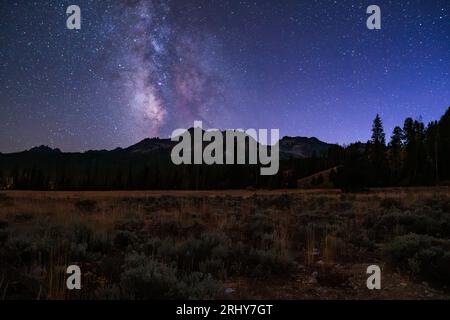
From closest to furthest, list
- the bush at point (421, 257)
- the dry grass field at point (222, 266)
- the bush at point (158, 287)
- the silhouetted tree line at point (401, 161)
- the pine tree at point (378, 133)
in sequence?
the bush at point (158, 287) → the dry grass field at point (222, 266) → the bush at point (421, 257) → the silhouetted tree line at point (401, 161) → the pine tree at point (378, 133)

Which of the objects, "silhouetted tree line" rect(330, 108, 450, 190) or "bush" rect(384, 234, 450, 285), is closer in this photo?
"bush" rect(384, 234, 450, 285)

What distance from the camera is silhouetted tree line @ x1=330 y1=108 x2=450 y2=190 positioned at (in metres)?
41.2

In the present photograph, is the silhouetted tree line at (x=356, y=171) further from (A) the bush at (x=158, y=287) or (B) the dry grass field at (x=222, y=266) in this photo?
(A) the bush at (x=158, y=287)

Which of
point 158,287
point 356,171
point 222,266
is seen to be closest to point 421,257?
point 222,266

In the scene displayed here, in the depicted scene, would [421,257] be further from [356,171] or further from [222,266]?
[356,171]

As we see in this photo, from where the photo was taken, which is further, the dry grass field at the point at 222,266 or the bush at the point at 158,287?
the dry grass field at the point at 222,266

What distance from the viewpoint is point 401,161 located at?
73.3 m

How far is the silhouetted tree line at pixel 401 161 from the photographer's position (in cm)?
4120

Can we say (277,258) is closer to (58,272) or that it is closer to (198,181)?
(58,272)

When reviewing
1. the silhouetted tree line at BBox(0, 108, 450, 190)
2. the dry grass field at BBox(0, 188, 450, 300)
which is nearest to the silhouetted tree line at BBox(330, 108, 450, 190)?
the silhouetted tree line at BBox(0, 108, 450, 190)

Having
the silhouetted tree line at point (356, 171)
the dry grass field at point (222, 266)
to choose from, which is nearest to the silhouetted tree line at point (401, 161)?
the silhouetted tree line at point (356, 171)

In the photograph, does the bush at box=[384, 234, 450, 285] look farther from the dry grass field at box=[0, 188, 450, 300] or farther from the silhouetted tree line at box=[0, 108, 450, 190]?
the silhouetted tree line at box=[0, 108, 450, 190]

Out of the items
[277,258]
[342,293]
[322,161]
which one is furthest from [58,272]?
[322,161]
